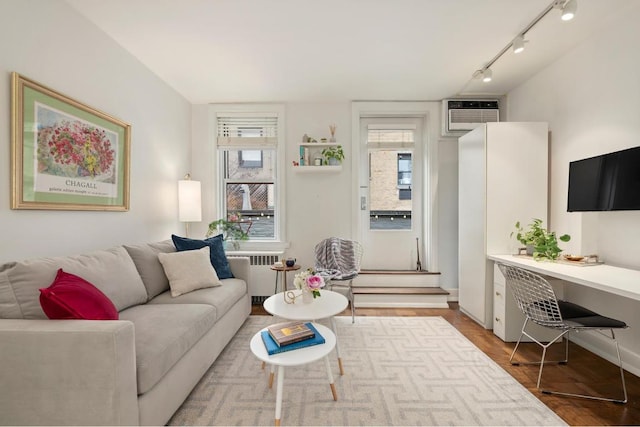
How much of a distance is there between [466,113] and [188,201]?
370 centimetres

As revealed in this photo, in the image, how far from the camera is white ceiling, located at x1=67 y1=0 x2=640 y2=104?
2100mm

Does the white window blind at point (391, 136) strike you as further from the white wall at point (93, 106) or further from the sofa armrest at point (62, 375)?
the sofa armrest at point (62, 375)

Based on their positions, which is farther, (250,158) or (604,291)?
(250,158)

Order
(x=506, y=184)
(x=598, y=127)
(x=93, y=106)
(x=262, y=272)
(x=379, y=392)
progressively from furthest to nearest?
(x=262, y=272), (x=506, y=184), (x=598, y=127), (x=93, y=106), (x=379, y=392)

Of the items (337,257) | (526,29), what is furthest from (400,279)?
(526,29)

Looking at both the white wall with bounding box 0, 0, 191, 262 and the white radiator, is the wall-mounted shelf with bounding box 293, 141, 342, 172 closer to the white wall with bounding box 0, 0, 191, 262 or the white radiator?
the white radiator

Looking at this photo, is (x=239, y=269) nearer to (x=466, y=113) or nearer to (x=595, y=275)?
(x=595, y=275)

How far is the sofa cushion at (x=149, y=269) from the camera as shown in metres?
2.33

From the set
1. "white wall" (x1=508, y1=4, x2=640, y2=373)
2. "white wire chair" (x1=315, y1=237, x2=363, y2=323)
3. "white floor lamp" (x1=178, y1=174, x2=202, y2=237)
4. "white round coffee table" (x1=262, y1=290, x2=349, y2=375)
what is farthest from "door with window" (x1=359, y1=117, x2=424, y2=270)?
"white floor lamp" (x1=178, y1=174, x2=202, y2=237)

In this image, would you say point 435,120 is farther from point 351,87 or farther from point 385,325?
point 385,325

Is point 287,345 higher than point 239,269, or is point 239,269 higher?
point 239,269

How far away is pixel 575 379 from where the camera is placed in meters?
2.05

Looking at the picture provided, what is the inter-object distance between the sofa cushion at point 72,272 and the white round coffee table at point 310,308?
3.19 ft

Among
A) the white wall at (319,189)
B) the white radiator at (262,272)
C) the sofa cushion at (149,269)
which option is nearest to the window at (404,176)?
the white wall at (319,189)
